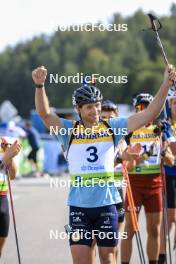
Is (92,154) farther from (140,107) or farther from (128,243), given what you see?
(128,243)

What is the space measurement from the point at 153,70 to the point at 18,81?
22917mm

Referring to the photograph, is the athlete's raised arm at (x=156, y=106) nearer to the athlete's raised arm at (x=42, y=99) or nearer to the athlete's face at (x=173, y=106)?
the athlete's raised arm at (x=42, y=99)

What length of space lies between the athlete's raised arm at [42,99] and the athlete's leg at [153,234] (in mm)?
2678

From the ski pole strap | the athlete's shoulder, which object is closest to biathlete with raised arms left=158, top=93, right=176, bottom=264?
the ski pole strap

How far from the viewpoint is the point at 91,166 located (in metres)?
7.73

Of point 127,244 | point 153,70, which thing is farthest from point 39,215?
point 153,70

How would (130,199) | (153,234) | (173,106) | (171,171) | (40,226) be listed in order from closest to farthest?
(130,199) < (153,234) < (173,106) < (171,171) < (40,226)

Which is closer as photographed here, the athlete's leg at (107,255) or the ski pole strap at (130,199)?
the athlete's leg at (107,255)

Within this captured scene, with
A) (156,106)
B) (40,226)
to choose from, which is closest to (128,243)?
(156,106)

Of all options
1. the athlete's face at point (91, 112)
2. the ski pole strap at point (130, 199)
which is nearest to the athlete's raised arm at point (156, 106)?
the athlete's face at point (91, 112)

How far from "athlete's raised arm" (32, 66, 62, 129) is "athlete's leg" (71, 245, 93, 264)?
110cm

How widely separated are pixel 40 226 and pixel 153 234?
5.61 m

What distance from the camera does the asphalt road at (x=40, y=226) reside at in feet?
38.9

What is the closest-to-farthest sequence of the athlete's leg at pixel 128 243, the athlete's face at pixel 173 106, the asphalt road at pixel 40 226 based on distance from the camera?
the athlete's leg at pixel 128 243 < the athlete's face at pixel 173 106 < the asphalt road at pixel 40 226
